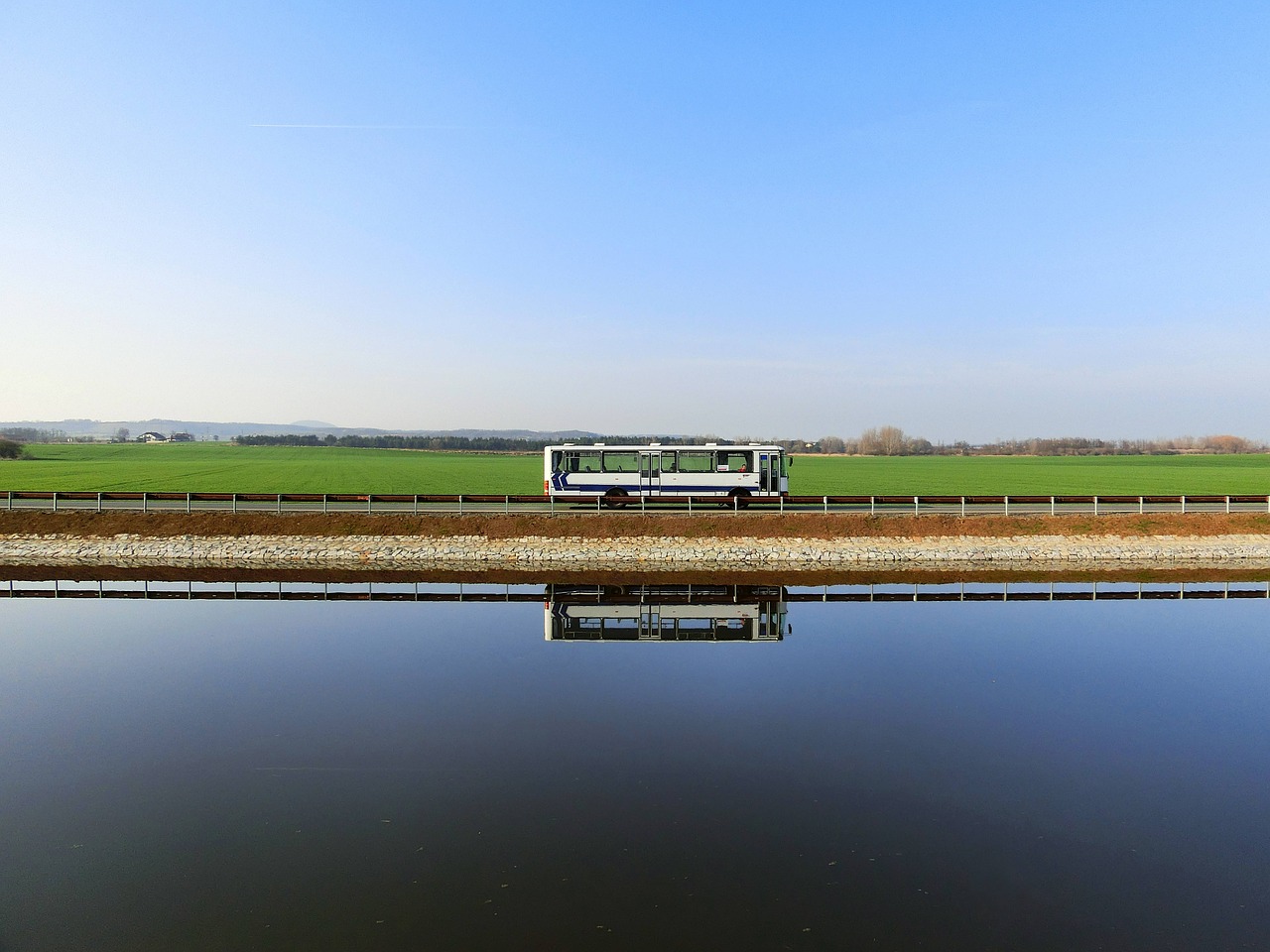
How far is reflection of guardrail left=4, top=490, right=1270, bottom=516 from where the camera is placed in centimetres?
3847

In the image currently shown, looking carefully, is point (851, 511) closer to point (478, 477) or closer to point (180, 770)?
point (180, 770)

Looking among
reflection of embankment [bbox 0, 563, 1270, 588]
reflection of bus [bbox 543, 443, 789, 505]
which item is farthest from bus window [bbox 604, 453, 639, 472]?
reflection of embankment [bbox 0, 563, 1270, 588]

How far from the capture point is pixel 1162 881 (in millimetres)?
8781

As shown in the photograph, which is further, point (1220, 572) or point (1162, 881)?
point (1220, 572)

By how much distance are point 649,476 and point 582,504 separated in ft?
12.0

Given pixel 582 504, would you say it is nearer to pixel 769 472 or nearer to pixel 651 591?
pixel 769 472

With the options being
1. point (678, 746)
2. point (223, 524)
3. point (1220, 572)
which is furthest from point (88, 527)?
point (1220, 572)

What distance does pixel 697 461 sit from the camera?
39.6m

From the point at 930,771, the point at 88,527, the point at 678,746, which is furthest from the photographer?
the point at 88,527

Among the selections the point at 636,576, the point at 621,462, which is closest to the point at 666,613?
the point at 636,576

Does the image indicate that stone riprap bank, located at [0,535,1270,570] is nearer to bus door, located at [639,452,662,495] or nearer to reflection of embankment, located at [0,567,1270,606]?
reflection of embankment, located at [0,567,1270,606]

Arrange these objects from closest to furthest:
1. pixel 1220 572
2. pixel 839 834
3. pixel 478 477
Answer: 1. pixel 839 834
2. pixel 1220 572
3. pixel 478 477

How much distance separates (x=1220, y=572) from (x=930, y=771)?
2806 cm

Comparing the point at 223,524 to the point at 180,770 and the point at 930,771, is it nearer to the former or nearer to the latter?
the point at 180,770
